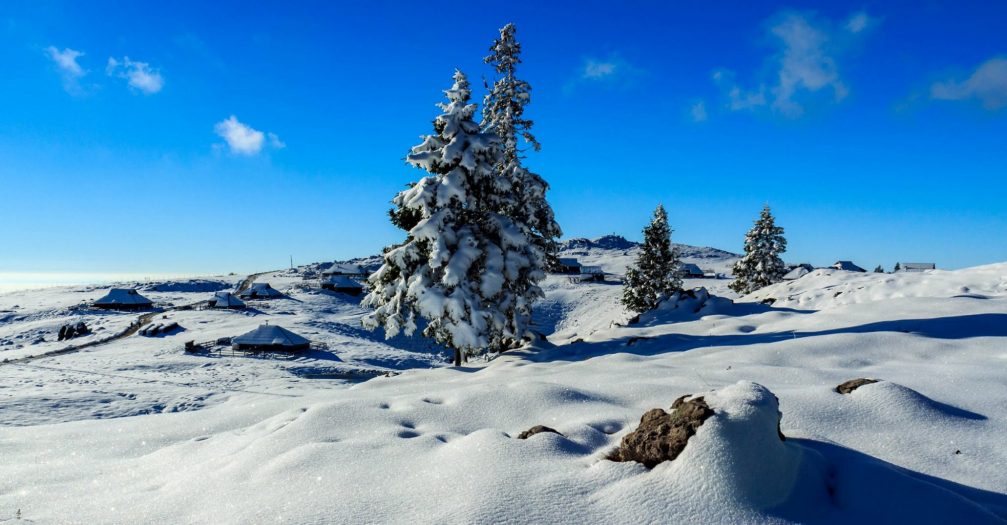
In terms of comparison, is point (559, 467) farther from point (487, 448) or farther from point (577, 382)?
point (577, 382)

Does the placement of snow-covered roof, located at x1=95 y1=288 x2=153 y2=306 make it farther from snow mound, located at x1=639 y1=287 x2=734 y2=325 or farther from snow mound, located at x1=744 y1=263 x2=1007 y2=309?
snow mound, located at x1=744 y1=263 x2=1007 y2=309

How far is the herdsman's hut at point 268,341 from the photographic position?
3378 cm

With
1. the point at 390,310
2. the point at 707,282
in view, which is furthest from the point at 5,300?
the point at 707,282

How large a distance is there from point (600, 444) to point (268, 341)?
32.8 metres

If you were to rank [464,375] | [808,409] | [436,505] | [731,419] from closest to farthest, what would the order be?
[436,505] < [731,419] < [808,409] < [464,375]

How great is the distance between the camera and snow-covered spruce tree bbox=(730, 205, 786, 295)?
154 feet

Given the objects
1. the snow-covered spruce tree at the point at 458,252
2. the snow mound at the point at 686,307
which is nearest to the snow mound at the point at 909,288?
the snow mound at the point at 686,307

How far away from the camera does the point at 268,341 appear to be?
33875mm

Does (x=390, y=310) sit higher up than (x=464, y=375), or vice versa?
(x=390, y=310)

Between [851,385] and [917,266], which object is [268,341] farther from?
[917,266]

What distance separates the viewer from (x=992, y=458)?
5.18 metres

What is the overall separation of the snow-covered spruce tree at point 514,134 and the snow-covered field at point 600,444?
8.26m

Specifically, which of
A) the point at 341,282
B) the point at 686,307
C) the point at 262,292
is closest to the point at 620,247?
the point at 341,282

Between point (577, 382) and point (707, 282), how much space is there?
261 ft
